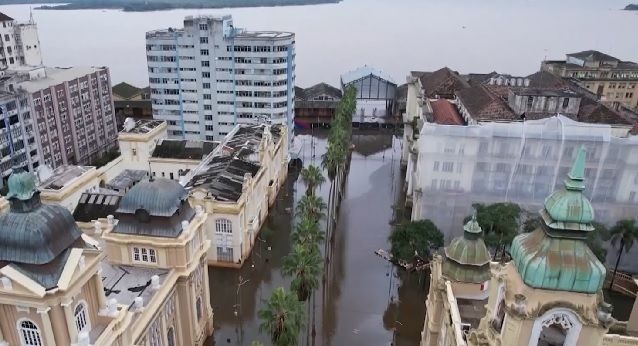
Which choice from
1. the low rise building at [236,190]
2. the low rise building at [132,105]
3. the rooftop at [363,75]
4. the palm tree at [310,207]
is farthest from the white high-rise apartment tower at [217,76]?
the palm tree at [310,207]

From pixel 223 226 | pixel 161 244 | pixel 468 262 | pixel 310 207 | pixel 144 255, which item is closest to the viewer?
pixel 468 262

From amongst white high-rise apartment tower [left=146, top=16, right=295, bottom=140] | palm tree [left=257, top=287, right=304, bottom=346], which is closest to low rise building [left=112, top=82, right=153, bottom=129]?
white high-rise apartment tower [left=146, top=16, right=295, bottom=140]

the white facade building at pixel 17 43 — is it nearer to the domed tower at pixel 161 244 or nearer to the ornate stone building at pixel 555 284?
the domed tower at pixel 161 244

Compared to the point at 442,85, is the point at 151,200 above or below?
below

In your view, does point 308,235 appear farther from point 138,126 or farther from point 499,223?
point 138,126

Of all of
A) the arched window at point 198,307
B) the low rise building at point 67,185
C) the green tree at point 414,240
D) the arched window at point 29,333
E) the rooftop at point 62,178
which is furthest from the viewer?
the rooftop at point 62,178

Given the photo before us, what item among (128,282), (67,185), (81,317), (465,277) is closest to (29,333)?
(81,317)

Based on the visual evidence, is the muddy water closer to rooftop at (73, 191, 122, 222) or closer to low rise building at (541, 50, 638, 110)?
rooftop at (73, 191, 122, 222)
